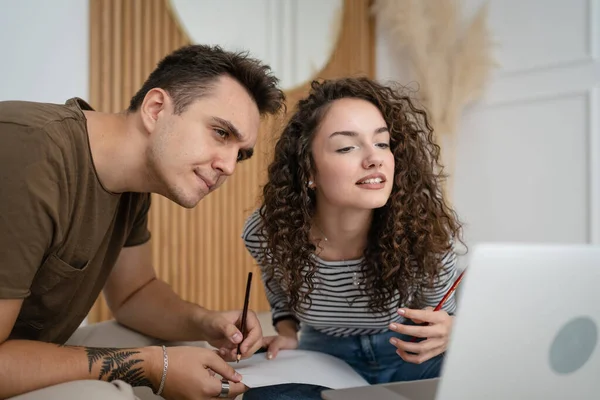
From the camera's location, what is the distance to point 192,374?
3.61 feet

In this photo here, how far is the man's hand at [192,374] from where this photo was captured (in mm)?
1096

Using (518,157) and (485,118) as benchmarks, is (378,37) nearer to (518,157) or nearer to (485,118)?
(485,118)

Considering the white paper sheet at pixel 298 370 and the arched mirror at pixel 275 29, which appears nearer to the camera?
the white paper sheet at pixel 298 370

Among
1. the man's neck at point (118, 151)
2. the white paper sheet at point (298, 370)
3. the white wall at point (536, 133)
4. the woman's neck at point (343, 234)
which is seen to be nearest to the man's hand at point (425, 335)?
the white paper sheet at point (298, 370)

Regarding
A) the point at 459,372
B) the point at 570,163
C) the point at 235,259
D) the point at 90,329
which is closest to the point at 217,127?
the point at 90,329

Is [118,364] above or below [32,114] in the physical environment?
below

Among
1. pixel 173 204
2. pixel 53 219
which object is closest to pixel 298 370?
pixel 53 219

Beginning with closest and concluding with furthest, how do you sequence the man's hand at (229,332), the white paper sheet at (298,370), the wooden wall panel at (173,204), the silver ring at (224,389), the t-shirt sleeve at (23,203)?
the t-shirt sleeve at (23,203) < the silver ring at (224,389) < the white paper sheet at (298,370) < the man's hand at (229,332) < the wooden wall panel at (173,204)

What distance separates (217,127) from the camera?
1.29 m

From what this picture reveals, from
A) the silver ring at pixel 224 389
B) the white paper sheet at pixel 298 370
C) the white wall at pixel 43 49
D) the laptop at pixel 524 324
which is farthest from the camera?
the white wall at pixel 43 49

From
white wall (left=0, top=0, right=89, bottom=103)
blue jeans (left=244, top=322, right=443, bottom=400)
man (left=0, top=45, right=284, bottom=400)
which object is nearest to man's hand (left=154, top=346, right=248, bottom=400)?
man (left=0, top=45, right=284, bottom=400)

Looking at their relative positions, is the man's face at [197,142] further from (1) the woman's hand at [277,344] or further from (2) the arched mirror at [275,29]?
(2) the arched mirror at [275,29]

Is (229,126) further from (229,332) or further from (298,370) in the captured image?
(298,370)

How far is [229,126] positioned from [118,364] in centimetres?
56
